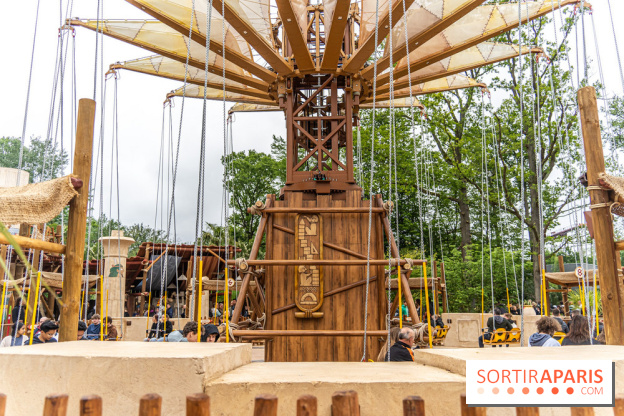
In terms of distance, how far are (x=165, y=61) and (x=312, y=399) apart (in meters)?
9.08

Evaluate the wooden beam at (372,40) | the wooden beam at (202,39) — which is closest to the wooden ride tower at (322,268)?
the wooden beam at (372,40)

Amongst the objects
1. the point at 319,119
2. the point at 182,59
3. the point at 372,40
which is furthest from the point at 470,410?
the point at 182,59

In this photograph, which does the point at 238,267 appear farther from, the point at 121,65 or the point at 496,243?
the point at 496,243

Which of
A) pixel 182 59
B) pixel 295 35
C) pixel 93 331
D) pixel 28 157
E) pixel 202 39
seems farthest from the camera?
pixel 28 157

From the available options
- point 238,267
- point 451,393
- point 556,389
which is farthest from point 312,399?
point 238,267

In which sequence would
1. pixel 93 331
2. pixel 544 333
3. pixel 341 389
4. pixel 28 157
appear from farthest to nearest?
pixel 28 157 → pixel 93 331 → pixel 544 333 → pixel 341 389

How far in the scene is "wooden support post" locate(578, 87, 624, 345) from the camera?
400 cm

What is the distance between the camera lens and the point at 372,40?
22.2 feet

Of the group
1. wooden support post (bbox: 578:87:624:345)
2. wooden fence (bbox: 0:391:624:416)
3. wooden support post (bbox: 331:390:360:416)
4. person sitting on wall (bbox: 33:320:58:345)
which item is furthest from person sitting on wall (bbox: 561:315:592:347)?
person sitting on wall (bbox: 33:320:58:345)

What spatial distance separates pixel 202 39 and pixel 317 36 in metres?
2.28

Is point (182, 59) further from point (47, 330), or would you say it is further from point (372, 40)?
point (47, 330)

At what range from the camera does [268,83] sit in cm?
843

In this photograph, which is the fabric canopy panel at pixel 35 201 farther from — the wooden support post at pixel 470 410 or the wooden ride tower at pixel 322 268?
the wooden ride tower at pixel 322 268

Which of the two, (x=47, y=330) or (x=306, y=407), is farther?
(x=47, y=330)
